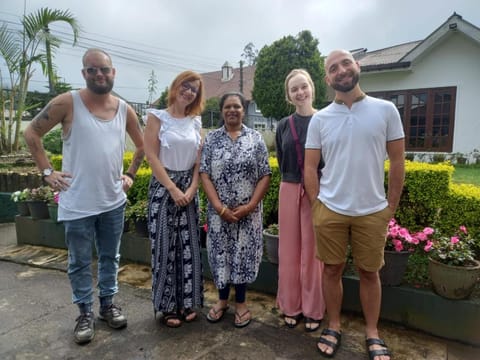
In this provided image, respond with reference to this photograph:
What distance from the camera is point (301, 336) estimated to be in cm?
237

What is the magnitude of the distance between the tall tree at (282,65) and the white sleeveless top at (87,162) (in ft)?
35.5

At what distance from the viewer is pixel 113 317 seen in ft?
8.20

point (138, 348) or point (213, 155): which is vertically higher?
point (213, 155)

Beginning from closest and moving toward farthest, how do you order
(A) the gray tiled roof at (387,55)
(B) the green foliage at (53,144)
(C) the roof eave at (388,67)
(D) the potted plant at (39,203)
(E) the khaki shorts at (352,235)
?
1. (E) the khaki shorts at (352,235)
2. (D) the potted plant at (39,203)
3. (B) the green foliage at (53,144)
4. (C) the roof eave at (388,67)
5. (A) the gray tiled roof at (387,55)

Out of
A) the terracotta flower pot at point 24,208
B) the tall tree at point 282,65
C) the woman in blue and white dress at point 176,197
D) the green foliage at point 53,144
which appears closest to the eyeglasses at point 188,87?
the woman in blue and white dress at point 176,197

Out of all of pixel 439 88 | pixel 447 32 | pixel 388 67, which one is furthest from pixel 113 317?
pixel 447 32

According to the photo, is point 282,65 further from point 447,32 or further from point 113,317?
point 113,317

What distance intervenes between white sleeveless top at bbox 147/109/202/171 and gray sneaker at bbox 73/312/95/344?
1.19 m

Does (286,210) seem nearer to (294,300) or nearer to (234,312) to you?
(294,300)

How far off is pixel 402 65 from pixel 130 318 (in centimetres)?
1016

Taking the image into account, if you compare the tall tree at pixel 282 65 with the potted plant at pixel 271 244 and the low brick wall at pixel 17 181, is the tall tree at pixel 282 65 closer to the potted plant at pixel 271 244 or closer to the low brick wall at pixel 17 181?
the low brick wall at pixel 17 181

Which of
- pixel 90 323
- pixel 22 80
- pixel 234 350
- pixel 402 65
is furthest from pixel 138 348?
pixel 402 65

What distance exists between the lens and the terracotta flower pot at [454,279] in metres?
2.19

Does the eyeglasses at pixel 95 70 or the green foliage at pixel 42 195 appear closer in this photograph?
the eyeglasses at pixel 95 70
